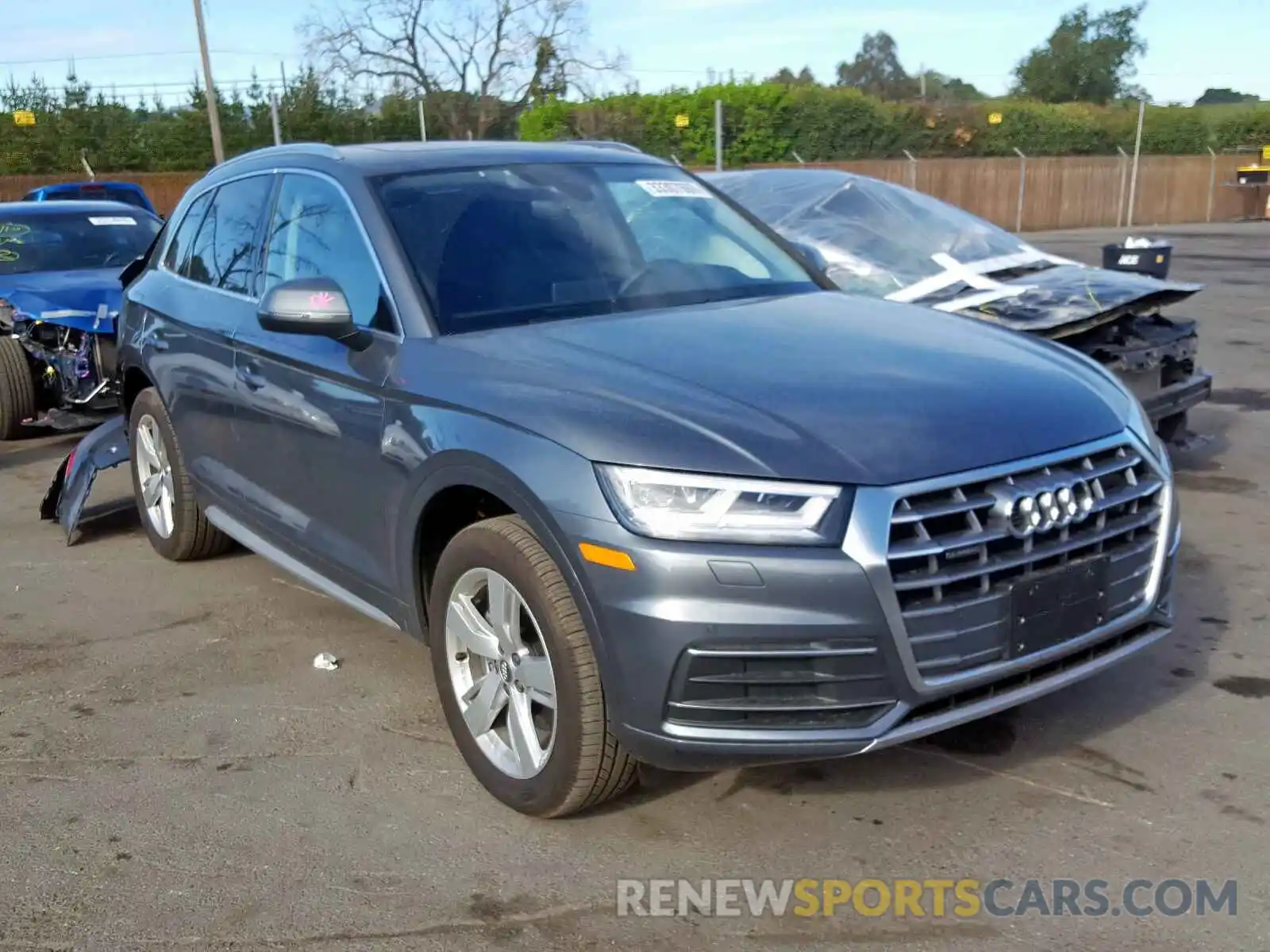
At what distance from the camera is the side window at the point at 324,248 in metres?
3.90

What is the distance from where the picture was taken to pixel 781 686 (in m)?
2.88

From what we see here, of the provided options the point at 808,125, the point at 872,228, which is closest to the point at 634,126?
the point at 808,125

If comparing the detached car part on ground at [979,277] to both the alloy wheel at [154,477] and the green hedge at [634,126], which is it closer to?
the alloy wheel at [154,477]

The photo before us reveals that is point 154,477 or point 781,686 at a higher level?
point 781,686

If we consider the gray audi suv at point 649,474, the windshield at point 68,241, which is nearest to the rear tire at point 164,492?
the gray audi suv at point 649,474

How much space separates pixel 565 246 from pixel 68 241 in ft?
23.4

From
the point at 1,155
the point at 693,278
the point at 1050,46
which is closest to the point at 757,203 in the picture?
the point at 693,278

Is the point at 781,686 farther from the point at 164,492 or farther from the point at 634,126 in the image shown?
the point at 634,126

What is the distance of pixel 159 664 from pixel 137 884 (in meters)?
1.62

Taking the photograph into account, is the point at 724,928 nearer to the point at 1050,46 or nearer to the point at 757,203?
the point at 757,203

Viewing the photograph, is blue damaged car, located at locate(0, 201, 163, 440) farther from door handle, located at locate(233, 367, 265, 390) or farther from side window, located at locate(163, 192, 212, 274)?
door handle, located at locate(233, 367, 265, 390)

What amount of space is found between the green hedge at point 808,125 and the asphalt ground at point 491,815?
31090 millimetres

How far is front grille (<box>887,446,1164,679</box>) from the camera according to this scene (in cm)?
285

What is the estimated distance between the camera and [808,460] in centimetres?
288
